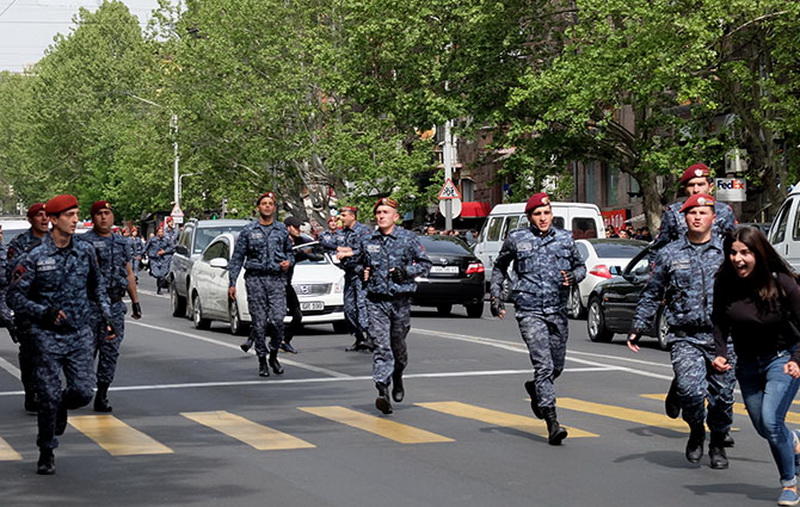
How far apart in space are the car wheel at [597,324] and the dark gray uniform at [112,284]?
9.14 metres

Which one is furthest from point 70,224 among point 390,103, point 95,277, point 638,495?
point 390,103

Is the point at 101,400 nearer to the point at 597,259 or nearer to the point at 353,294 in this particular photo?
the point at 353,294

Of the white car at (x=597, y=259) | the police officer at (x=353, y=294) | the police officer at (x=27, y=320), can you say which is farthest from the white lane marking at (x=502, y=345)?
the police officer at (x=27, y=320)

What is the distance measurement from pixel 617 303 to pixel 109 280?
30.8ft

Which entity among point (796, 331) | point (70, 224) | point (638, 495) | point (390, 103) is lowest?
point (638, 495)

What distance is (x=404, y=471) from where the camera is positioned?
384 inches

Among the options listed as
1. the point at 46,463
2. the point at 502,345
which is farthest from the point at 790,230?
the point at 46,463

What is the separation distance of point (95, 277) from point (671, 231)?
14.4 ft

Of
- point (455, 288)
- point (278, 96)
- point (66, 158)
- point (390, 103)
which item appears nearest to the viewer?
point (455, 288)

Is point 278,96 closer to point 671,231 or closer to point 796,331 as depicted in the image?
point 671,231

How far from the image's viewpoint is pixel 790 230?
1883 cm

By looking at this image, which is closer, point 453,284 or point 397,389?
point 397,389

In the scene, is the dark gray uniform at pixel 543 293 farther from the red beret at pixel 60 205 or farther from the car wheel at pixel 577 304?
the car wheel at pixel 577 304

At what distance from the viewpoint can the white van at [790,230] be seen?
18.6 m
